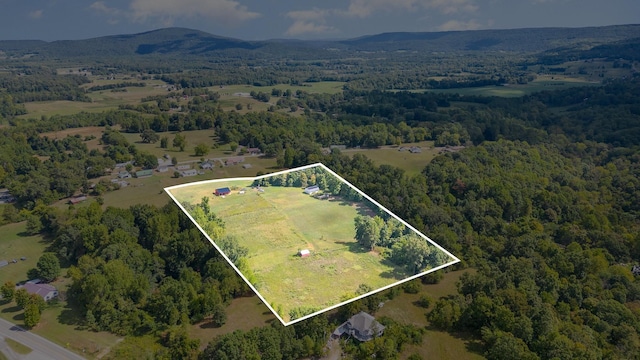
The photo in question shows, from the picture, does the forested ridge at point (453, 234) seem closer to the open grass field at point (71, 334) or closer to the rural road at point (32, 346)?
the open grass field at point (71, 334)

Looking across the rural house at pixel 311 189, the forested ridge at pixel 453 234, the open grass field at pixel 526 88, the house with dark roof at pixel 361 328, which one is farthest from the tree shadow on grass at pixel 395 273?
the open grass field at pixel 526 88

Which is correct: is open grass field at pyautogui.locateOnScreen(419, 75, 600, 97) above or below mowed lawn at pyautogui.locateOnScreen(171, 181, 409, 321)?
below

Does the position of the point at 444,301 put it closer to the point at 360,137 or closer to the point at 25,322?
the point at 25,322

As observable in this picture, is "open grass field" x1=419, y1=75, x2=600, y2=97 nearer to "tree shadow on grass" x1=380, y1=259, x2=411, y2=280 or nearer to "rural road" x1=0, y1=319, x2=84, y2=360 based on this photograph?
"rural road" x1=0, y1=319, x2=84, y2=360

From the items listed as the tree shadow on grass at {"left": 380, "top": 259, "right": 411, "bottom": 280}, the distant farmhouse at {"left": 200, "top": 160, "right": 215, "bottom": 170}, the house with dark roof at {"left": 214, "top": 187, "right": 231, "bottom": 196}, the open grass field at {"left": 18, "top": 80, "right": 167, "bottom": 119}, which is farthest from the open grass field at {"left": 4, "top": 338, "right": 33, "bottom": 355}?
the open grass field at {"left": 18, "top": 80, "right": 167, "bottom": 119}

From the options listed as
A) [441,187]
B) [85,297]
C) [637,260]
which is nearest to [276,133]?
[441,187]

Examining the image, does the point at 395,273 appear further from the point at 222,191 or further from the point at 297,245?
the point at 222,191
